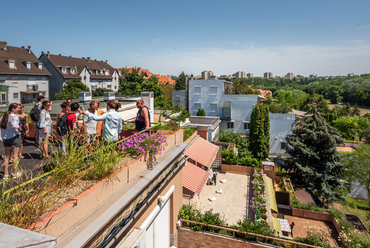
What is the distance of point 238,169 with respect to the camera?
19656mm

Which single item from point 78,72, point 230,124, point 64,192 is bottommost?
point 230,124

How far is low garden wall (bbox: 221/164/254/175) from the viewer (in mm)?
19359

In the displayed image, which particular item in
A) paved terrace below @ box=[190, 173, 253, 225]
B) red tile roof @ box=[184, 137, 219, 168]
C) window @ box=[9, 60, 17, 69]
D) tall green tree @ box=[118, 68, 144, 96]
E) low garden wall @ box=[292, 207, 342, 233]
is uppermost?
window @ box=[9, 60, 17, 69]

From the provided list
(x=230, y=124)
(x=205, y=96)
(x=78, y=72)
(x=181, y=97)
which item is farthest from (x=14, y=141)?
(x=78, y=72)

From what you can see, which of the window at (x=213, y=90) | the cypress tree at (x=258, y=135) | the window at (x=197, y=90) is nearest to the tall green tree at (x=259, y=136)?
the cypress tree at (x=258, y=135)

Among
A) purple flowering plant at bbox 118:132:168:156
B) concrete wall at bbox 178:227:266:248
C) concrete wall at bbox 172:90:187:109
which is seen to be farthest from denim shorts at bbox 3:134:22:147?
concrete wall at bbox 172:90:187:109

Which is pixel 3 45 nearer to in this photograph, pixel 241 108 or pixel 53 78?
pixel 53 78

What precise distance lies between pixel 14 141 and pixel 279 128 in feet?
114

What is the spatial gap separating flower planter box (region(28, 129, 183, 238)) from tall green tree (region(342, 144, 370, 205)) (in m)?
29.1

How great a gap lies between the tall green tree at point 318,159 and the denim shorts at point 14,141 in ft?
75.7

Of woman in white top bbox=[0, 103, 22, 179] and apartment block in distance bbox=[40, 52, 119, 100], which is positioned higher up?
apartment block in distance bbox=[40, 52, 119, 100]

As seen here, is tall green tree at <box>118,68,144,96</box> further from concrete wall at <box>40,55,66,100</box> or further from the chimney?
the chimney

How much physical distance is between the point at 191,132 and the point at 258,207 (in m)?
7.05

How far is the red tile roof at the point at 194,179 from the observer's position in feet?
36.4
